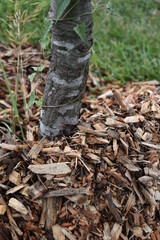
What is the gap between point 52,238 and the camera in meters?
1.37

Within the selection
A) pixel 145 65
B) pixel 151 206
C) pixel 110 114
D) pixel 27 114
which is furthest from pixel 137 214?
pixel 145 65

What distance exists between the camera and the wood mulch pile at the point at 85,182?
4.54 ft

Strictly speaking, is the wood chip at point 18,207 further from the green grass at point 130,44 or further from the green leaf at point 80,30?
the green grass at point 130,44

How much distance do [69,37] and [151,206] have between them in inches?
33.9

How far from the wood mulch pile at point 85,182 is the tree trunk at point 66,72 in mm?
84

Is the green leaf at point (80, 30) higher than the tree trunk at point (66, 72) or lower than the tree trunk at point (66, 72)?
higher

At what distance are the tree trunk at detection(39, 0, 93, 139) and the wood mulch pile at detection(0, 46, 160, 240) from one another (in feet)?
0.28

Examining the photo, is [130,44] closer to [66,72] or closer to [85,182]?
[66,72]

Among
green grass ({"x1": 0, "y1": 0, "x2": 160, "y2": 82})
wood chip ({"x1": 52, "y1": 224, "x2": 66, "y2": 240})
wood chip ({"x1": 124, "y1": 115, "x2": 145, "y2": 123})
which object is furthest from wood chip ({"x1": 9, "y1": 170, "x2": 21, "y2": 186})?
green grass ({"x1": 0, "y1": 0, "x2": 160, "y2": 82})

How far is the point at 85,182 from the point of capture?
143 cm

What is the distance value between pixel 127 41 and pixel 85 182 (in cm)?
187

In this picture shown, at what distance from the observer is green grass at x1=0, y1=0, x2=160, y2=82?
264 centimetres

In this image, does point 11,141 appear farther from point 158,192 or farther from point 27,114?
point 158,192

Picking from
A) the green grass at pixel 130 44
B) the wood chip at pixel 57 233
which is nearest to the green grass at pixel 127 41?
the green grass at pixel 130 44
